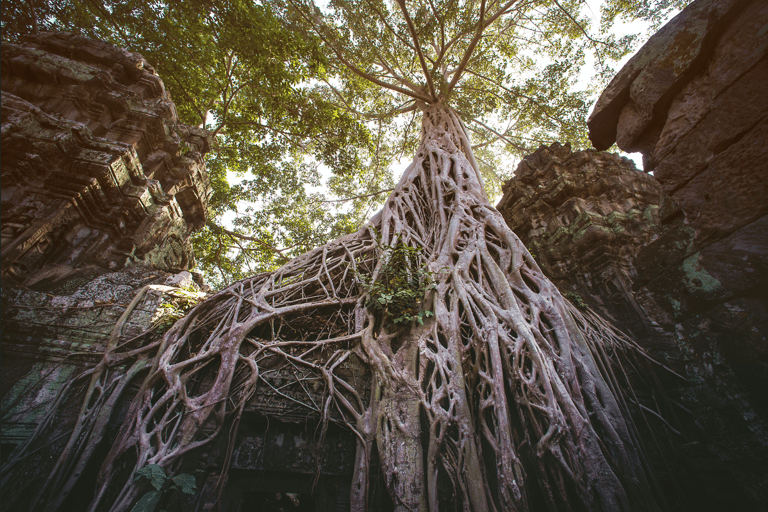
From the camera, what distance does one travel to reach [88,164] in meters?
2.60

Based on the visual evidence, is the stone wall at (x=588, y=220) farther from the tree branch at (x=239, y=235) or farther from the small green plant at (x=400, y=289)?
the tree branch at (x=239, y=235)

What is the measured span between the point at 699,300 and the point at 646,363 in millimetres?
1618

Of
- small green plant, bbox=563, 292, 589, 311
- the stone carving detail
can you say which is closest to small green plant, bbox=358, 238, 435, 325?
small green plant, bbox=563, 292, 589, 311

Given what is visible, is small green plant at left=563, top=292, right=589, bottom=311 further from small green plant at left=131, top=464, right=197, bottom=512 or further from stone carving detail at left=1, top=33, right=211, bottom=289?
stone carving detail at left=1, top=33, right=211, bottom=289

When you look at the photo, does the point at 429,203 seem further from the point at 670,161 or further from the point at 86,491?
the point at 86,491

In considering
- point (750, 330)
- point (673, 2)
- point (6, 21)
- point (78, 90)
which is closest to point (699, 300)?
point (750, 330)

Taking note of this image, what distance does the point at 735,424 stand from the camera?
1281 mm

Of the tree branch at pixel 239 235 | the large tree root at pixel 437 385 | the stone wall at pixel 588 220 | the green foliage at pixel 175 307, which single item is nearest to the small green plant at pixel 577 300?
the stone wall at pixel 588 220

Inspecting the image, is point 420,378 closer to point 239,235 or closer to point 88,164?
point 88,164

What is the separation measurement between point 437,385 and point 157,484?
170 centimetres

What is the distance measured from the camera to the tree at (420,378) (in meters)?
1.70

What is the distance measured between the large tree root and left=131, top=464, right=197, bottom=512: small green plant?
3.3 inches

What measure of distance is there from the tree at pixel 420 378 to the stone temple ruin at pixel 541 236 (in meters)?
0.22

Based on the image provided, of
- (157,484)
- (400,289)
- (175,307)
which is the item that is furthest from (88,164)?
(400,289)
